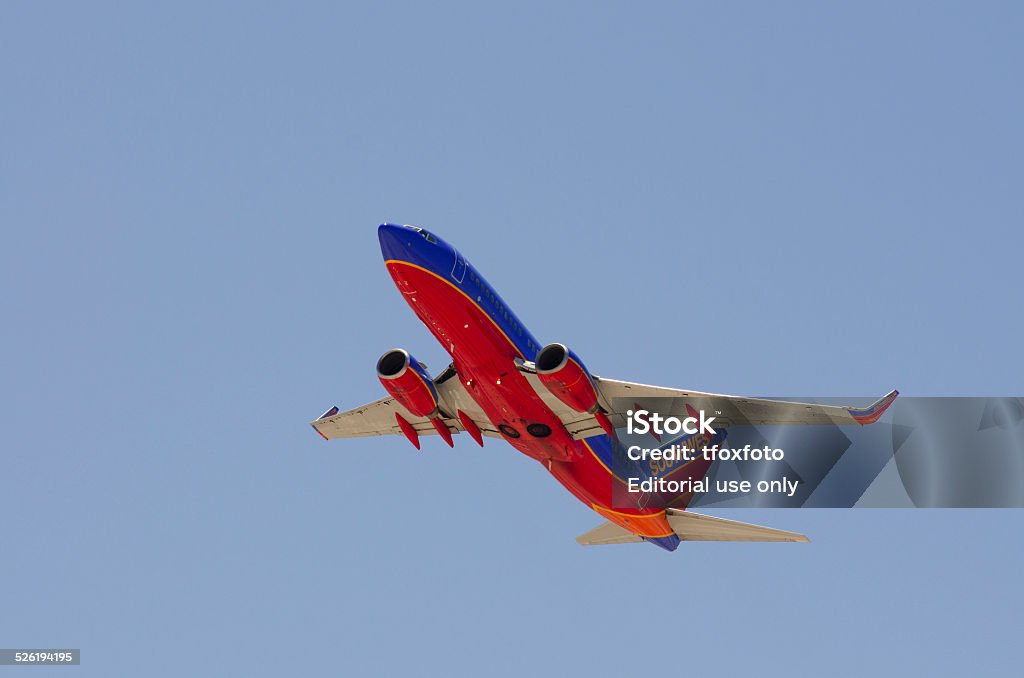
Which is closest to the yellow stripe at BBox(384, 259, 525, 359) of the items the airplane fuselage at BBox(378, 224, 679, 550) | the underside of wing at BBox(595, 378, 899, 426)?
the airplane fuselage at BBox(378, 224, 679, 550)

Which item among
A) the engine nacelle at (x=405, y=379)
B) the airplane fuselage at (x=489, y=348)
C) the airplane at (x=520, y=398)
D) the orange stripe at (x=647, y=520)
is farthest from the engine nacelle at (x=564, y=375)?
the orange stripe at (x=647, y=520)

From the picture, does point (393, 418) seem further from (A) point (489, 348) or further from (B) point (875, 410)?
(B) point (875, 410)

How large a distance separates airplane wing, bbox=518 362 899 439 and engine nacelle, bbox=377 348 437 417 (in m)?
4.10

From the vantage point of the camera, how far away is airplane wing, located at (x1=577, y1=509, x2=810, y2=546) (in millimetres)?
43906

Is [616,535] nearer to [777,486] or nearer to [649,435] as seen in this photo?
[649,435]

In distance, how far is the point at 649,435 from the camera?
43.3m

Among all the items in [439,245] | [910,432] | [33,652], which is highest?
[439,245]

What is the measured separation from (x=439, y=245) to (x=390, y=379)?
590cm

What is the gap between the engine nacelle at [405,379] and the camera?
1663 inches

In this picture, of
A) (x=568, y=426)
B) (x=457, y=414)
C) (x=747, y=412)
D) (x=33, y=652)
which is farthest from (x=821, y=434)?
(x=33, y=652)

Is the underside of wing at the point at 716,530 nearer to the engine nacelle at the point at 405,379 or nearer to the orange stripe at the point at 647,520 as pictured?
the orange stripe at the point at 647,520

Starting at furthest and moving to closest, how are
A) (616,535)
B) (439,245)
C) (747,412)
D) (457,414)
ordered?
(616,535) → (457,414) → (747,412) → (439,245)

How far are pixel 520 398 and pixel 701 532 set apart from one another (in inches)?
390

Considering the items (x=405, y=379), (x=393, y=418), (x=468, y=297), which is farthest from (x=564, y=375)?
(x=393, y=418)
